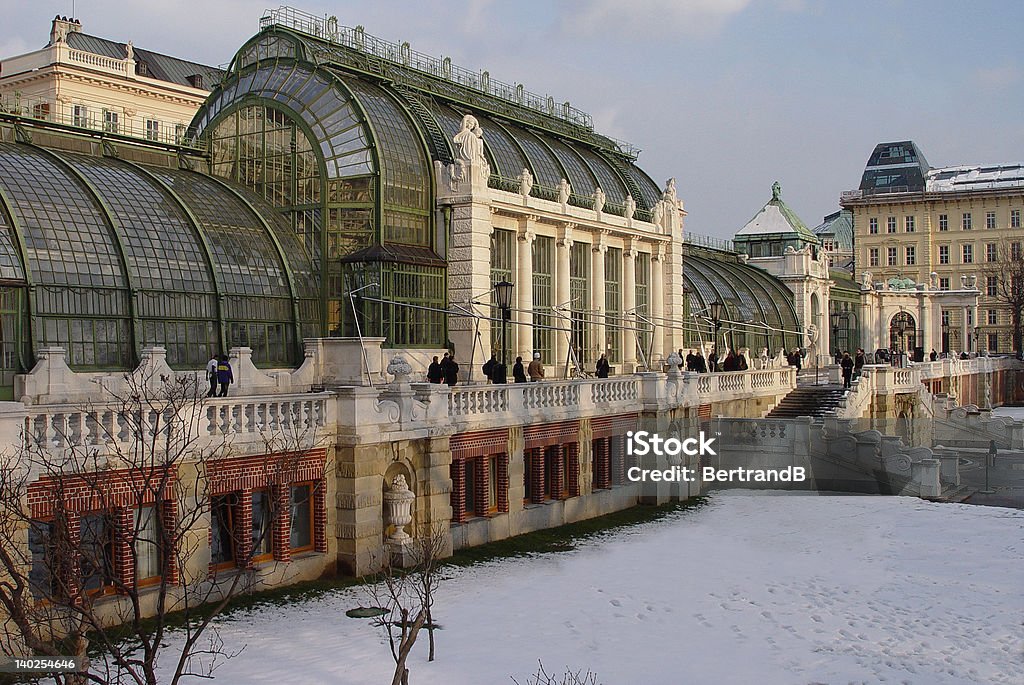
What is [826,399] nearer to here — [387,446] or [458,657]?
[387,446]

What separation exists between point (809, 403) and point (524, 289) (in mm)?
16922

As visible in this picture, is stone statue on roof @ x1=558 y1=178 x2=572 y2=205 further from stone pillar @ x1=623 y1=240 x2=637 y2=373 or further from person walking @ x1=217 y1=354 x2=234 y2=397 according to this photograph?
person walking @ x1=217 y1=354 x2=234 y2=397

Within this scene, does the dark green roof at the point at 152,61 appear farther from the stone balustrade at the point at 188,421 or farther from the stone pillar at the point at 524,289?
the stone balustrade at the point at 188,421

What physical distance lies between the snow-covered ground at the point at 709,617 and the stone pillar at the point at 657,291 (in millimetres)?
16297

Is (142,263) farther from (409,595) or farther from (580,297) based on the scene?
(580,297)

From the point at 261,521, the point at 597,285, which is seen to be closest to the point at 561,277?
the point at 597,285

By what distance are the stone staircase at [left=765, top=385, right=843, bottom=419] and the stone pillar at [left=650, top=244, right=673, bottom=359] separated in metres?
5.68

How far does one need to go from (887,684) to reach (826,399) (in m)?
31.0

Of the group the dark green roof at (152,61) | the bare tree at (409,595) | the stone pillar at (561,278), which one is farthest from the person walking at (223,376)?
the dark green roof at (152,61)

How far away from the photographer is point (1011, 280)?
332 ft

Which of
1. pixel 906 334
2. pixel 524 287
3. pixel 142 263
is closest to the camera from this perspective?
pixel 142 263

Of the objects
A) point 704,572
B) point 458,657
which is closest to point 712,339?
point 704,572

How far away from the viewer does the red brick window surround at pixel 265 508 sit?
20.8 m

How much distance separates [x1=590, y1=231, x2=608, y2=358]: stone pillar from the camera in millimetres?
40938
